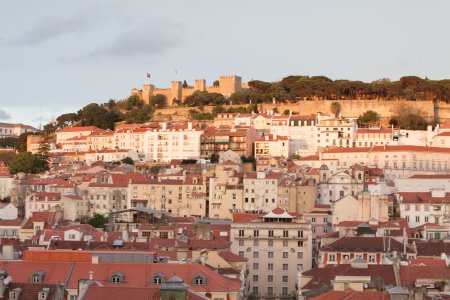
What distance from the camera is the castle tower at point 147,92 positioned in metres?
146

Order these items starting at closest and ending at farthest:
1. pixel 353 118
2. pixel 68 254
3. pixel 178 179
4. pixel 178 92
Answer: pixel 68 254
pixel 178 179
pixel 353 118
pixel 178 92

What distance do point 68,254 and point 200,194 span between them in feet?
148

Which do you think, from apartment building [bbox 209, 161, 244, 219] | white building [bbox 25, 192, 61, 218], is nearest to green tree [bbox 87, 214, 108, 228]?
white building [bbox 25, 192, 61, 218]

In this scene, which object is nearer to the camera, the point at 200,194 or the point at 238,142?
the point at 200,194

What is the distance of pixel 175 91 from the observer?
145500 mm

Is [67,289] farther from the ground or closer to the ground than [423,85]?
closer to the ground

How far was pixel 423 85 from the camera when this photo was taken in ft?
441

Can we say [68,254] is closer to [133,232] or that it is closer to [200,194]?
[133,232]

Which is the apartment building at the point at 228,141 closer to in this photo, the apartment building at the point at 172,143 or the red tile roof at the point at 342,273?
the apartment building at the point at 172,143

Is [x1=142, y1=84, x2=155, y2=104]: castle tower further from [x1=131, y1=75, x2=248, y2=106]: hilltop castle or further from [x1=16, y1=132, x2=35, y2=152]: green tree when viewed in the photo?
[x1=16, y1=132, x2=35, y2=152]: green tree

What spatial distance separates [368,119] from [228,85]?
2223 centimetres

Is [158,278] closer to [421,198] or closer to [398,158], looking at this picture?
[421,198]

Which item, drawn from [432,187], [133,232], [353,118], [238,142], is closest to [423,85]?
[353,118]

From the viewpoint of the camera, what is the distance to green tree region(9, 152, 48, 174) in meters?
116
